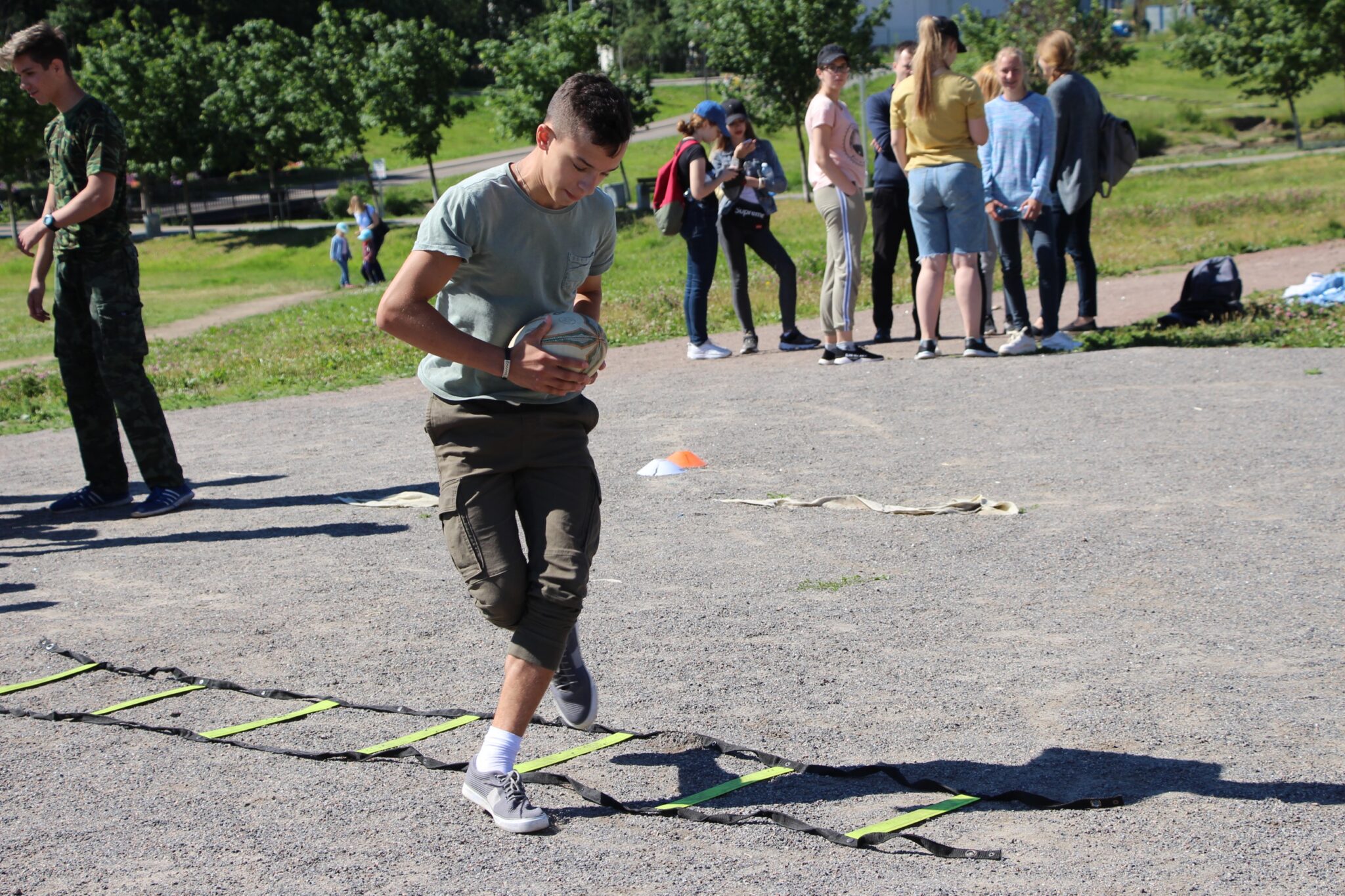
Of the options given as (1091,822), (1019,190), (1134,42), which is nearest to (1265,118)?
(1134,42)

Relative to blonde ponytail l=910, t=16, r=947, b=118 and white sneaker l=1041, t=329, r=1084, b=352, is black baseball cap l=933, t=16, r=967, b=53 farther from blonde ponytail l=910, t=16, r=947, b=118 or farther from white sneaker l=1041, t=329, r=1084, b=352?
white sneaker l=1041, t=329, r=1084, b=352

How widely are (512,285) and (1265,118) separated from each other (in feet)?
192

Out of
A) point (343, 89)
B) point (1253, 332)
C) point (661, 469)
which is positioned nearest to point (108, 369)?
point (661, 469)

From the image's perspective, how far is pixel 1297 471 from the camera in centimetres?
676

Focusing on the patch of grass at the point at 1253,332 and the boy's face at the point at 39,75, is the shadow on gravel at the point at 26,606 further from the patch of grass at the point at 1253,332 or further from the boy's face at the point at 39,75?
the patch of grass at the point at 1253,332

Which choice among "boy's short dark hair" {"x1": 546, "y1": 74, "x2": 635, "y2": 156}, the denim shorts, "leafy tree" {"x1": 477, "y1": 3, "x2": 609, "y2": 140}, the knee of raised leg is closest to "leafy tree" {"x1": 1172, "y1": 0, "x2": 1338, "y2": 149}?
"leafy tree" {"x1": 477, "y1": 3, "x2": 609, "y2": 140}

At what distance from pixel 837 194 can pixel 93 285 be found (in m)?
5.56

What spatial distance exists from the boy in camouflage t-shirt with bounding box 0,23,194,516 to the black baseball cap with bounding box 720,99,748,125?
16.6 ft

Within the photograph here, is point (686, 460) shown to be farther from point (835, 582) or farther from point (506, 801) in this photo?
point (506, 801)

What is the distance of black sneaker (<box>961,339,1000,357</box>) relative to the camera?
10.2m

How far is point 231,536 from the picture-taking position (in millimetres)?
6691

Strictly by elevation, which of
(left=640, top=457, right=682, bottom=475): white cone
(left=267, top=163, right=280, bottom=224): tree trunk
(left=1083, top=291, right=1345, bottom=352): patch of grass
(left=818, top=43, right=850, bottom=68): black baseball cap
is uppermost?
(left=267, top=163, right=280, bottom=224): tree trunk

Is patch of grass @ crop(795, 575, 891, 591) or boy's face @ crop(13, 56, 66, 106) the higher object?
boy's face @ crop(13, 56, 66, 106)

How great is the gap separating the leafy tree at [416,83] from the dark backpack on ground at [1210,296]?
3667 centimetres
